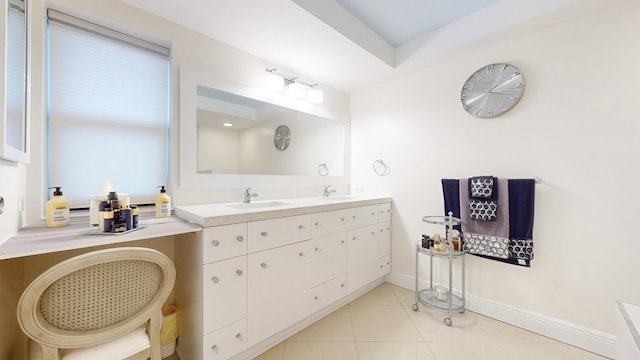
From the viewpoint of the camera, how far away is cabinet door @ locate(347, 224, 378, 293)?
2.17 m

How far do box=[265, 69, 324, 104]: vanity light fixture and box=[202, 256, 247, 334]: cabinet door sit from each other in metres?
1.53

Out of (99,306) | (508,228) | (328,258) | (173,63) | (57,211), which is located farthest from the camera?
(328,258)

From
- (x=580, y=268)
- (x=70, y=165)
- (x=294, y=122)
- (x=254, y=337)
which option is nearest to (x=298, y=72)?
(x=294, y=122)

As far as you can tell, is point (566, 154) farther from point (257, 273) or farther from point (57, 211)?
point (57, 211)

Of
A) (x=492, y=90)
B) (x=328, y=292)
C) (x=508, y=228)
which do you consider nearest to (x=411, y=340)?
(x=328, y=292)

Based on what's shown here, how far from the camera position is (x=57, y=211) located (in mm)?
1264

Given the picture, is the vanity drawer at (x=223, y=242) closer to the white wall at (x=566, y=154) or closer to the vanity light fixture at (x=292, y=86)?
the vanity light fixture at (x=292, y=86)

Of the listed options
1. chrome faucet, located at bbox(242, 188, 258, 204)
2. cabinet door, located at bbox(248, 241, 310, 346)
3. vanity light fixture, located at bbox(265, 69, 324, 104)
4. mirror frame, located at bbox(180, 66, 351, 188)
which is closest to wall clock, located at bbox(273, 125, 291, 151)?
mirror frame, located at bbox(180, 66, 351, 188)

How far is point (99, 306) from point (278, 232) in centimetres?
91

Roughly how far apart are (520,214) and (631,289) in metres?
0.69

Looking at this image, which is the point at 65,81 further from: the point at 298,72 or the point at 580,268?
the point at 580,268

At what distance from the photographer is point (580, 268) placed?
5.52ft

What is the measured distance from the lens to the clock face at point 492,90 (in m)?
1.90

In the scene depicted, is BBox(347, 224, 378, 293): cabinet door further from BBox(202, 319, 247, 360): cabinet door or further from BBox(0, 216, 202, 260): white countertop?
BBox(0, 216, 202, 260): white countertop
